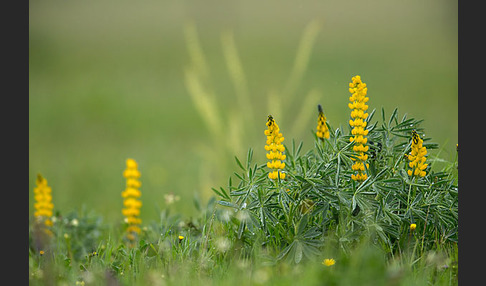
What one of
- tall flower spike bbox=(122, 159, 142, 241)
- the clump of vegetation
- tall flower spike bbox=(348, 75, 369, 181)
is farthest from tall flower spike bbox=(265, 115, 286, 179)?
tall flower spike bbox=(122, 159, 142, 241)

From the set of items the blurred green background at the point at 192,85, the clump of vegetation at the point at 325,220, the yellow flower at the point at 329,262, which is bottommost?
the yellow flower at the point at 329,262

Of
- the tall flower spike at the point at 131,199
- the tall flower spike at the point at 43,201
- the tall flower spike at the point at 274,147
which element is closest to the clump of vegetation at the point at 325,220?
the tall flower spike at the point at 274,147

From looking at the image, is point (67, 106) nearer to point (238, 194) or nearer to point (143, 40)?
point (143, 40)

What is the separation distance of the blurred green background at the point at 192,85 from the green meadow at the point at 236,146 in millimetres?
30

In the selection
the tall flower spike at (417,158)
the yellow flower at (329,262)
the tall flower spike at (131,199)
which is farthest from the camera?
the tall flower spike at (131,199)

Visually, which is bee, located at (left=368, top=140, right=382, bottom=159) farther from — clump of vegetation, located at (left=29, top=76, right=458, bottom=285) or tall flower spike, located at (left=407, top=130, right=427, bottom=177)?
tall flower spike, located at (left=407, top=130, right=427, bottom=177)

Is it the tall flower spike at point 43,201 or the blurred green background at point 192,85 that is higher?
the blurred green background at point 192,85

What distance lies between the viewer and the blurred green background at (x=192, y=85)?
14.9 ft

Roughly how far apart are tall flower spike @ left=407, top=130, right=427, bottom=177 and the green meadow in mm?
62

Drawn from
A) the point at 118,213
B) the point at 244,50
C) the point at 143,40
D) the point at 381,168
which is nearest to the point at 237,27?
the point at 244,50

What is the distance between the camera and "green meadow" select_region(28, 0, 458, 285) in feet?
9.48

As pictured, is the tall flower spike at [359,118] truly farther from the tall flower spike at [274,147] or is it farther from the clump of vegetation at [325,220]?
the tall flower spike at [274,147]

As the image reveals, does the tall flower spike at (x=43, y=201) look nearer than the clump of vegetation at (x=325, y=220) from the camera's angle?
No

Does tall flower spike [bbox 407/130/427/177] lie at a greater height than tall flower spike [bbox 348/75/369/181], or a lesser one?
lesser
